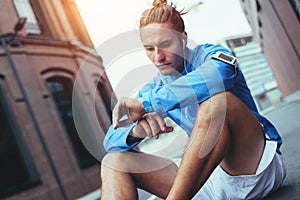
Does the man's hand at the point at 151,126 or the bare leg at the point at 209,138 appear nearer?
the bare leg at the point at 209,138

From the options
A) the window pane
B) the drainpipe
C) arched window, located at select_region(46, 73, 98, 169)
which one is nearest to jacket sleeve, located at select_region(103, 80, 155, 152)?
the window pane

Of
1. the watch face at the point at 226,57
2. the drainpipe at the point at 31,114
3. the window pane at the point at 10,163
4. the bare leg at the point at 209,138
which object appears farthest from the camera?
the drainpipe at the point at 31,114

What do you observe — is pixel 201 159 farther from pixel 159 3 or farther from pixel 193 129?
pixel 159 3

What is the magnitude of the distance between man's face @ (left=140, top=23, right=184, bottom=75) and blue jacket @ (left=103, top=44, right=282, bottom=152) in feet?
0.14

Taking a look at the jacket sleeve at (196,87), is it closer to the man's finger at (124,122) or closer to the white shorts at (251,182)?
the man's finger at (124,122)

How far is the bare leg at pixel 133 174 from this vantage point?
79 centimetres

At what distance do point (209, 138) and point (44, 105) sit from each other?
189 inches

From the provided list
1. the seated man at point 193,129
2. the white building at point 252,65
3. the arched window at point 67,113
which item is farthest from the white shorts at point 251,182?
the white building at point 252,65

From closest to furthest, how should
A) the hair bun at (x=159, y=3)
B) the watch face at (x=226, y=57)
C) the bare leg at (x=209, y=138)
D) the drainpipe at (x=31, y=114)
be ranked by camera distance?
the bare leg at (x=209, y=138), the watch face at (x=226, y=57), the hair bun at (x=159, y=3), the drainpipe at (x=31, y=114)

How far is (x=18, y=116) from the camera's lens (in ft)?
15.5

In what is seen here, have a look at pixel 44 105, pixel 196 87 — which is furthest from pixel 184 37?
pixel 44 105

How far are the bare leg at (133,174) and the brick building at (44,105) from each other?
315 centimetres

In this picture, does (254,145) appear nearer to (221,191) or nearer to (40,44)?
(221,191)

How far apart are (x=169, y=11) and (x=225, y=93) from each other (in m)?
0.27
